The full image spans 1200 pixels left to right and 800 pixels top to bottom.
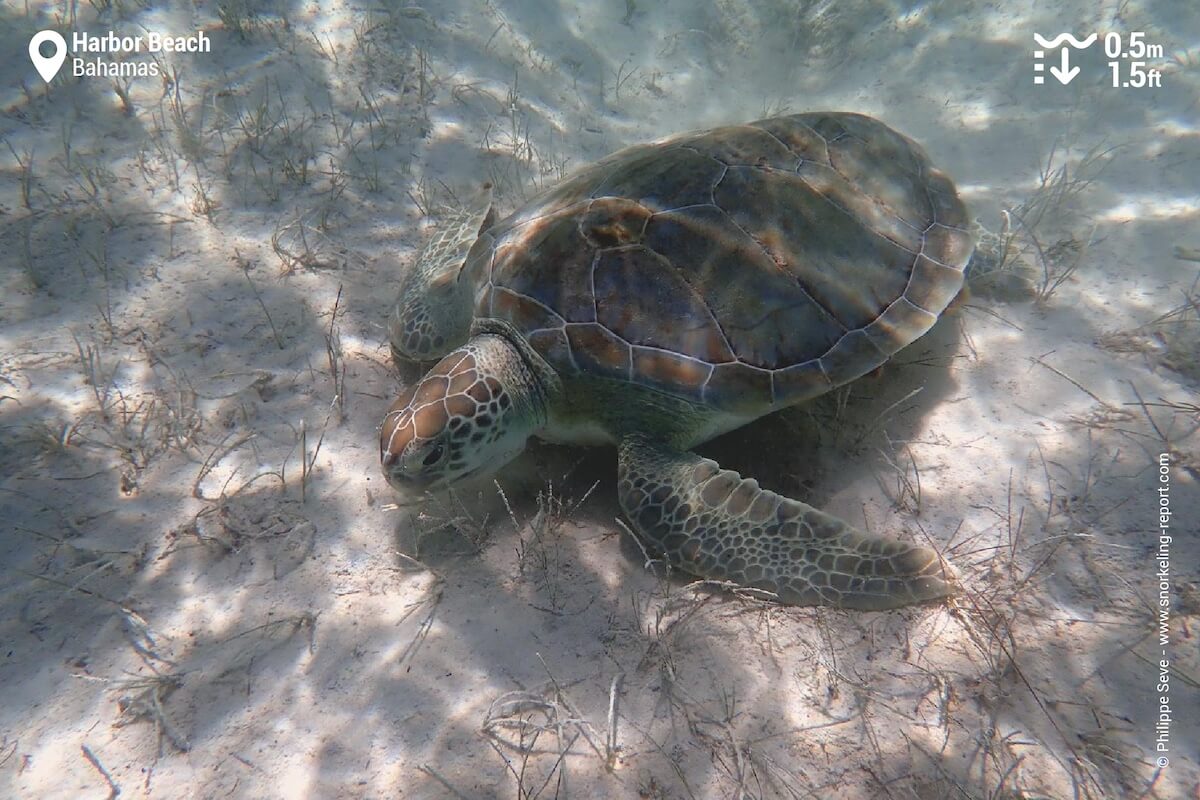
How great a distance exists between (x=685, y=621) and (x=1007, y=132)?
263 inches

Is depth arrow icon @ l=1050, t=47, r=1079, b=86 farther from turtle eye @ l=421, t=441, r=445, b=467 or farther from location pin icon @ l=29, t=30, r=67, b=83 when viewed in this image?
location pin icon @ l=29, t=30, r=67, b=83

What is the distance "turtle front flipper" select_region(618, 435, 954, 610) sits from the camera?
2.52 metres

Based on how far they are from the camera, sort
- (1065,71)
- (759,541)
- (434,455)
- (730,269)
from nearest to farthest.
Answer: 1. (759,541)
2. (434,455)
3. (730,269)
4. (1065,71)

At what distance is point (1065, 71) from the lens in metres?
6.88

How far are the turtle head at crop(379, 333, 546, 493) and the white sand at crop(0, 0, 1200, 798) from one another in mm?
256

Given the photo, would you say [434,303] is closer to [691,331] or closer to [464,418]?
[464,418]

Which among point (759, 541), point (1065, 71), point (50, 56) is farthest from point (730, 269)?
point (1065, 71)

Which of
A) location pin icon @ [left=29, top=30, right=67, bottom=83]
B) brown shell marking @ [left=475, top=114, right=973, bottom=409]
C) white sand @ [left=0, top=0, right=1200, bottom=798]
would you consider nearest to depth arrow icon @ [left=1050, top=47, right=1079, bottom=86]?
white sand @ [left=0, top=0, right=1200, bottom=798]

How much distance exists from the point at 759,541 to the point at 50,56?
718 cm

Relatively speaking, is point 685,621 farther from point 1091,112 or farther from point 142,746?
point 1091,112

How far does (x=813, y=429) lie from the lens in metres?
3.48

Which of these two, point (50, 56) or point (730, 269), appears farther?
point (50, 56)

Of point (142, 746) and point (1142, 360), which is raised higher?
point (142, 746)

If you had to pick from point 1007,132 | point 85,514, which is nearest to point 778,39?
point 1007,132
